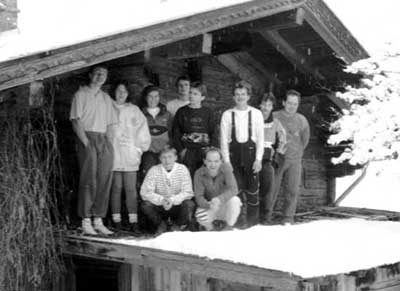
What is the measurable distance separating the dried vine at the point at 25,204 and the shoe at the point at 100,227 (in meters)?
0.40

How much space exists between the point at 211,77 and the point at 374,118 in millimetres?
3127

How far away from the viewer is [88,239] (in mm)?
6863

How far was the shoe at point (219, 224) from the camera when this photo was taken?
717cm

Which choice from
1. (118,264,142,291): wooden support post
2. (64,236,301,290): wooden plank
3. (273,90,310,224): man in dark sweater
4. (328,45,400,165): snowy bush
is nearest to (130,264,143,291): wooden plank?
(118,264,142,291): wooden support post

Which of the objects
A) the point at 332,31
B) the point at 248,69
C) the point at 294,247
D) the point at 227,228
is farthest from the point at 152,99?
the point at 248,69

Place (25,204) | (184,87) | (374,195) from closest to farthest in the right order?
(25,204)
(184,87)
(374,195)

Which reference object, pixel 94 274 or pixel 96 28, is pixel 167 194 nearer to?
pixel 96 28

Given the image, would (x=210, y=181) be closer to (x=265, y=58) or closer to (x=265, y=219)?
(x=265, y=219)

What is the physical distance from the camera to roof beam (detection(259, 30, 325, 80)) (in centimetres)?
944

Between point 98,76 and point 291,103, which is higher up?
point 98,76

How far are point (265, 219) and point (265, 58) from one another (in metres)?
2.94

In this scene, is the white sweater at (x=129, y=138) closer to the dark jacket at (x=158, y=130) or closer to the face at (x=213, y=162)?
the dark jacket at (x=158, y=130)

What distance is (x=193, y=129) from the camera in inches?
299

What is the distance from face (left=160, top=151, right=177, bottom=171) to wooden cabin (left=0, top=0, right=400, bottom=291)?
1043 millimetres
